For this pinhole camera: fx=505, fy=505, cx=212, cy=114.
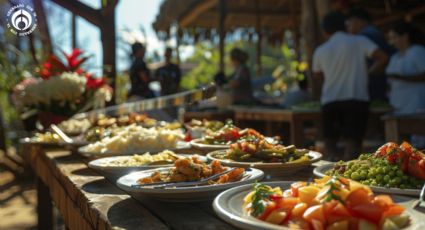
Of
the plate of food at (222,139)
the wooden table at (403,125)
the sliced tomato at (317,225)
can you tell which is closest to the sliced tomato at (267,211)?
the sliced tomato at (317,225)

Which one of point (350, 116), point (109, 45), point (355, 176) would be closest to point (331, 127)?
point (350, 116)

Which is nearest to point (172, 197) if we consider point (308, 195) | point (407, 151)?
point (308, 195)

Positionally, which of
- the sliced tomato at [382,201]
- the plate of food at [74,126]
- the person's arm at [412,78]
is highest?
the person's arm at [412,78]

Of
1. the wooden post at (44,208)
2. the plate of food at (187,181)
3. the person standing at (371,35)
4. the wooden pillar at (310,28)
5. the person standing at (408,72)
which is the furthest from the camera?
the wooden pillar at (310,28)

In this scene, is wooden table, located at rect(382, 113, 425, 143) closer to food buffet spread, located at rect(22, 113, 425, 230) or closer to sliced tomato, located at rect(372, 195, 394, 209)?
food buffet spread, located at rect(22, 113, 425, 230)

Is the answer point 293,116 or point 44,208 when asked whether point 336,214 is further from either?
point 293,116

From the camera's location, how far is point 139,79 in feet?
19.9

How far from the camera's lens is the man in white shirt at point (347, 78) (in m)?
4.43

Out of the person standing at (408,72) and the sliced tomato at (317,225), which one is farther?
the person standing at (408,72)

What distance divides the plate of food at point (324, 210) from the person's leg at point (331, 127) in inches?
142

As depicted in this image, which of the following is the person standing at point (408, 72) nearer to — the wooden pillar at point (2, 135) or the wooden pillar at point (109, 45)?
the wooden pillar at point (109, 45)

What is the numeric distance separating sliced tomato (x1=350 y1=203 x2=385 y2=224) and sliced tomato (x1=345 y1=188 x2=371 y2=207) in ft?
0.05

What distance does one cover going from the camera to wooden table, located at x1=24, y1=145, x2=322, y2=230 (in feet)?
3.84

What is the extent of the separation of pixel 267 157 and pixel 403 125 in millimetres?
2670
